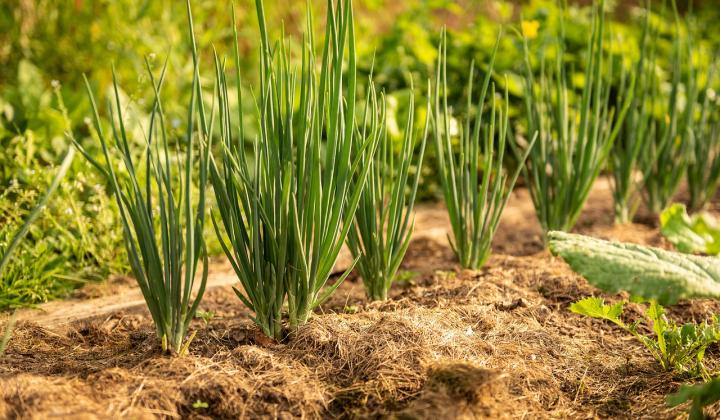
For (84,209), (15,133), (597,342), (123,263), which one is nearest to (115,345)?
(123,263)

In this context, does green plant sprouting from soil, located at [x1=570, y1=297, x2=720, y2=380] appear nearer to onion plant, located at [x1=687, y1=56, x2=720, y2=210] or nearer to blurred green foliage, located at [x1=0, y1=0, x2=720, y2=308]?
blurred green foliage, located at [x1=0, y1=0, x2=720, y2=308]

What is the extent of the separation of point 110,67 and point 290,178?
2950 millimetres

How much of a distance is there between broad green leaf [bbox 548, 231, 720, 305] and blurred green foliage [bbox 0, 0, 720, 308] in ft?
4.03

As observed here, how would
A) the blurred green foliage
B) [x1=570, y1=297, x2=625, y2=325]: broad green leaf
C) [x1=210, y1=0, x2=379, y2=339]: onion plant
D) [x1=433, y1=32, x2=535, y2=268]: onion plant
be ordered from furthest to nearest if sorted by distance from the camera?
the blurred green foliage < [x1=433, y1=32, x2=535, y2=268]: onion plant < [x1=570, y1=297, x2=625, y2=325]: broad green leaf < [x1=210, y1=0, x2=379, y2=339]: onion plant

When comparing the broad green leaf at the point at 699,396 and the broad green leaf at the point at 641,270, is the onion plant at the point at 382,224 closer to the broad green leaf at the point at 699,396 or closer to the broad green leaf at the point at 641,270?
the broad green leaf at the point at 641,270

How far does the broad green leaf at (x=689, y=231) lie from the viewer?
1986 millimetres

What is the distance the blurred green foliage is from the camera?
269cm

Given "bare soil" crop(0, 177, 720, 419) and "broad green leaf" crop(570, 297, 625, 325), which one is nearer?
"bare soil" crop(0, 177, 720, 419)

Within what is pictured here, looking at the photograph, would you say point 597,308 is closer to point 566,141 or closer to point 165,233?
point 566,141

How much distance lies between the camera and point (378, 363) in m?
1.77

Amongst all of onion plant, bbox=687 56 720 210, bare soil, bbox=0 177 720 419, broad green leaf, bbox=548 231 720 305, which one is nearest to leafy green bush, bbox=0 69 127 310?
bare soil, bbox=0 177 720 419

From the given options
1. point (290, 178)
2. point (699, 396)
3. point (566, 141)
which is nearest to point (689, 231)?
point (699, 396)

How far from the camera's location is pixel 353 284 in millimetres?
2672

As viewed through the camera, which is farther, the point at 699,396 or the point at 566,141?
the point at 566,141
